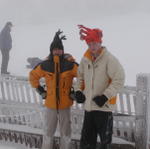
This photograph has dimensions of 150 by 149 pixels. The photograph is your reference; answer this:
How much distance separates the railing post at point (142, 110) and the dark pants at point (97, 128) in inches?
29.9

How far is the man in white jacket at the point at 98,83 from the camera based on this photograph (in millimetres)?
4273

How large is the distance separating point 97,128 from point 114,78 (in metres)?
0.74

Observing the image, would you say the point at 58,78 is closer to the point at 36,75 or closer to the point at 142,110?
the point at 36,75

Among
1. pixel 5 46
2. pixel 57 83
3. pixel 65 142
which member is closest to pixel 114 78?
pixel 57 83

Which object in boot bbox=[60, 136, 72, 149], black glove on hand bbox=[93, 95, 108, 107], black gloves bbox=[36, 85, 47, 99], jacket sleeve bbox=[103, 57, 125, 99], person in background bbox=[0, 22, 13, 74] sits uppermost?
person in background bbox=[0, 22, 13, 74]

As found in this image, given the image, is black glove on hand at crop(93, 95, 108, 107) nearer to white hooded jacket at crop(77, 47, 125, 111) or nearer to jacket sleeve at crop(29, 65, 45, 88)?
white hooded jacket at crop(77, 47, 125, 111)

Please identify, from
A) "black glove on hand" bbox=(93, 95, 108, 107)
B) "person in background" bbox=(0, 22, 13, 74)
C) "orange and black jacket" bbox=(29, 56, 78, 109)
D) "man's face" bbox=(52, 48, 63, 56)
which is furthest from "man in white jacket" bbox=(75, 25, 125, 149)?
"person in background" bbox=(0, 22, 13, 74)

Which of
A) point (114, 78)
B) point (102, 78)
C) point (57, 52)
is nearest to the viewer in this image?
point (114, 78)

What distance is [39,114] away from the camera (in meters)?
5.85

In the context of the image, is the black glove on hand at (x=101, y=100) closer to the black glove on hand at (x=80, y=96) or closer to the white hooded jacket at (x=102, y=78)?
the white hooded jacket at (x=102, y=78)

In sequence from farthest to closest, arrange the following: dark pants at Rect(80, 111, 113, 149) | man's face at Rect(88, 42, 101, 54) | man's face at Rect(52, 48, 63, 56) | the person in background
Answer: the person in background, man's face at Rect(52, 48, 63, 56), dark pants at Rect(80, 111, 113, 149), man's face at Rect(88, 42, 101, 54)

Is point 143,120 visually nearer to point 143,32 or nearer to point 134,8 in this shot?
point 143,32

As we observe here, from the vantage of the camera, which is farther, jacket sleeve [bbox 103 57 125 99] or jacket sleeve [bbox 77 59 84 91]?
jacket sleeve [bbox 77 59 84 91]

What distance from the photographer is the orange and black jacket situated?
15.5 feet
